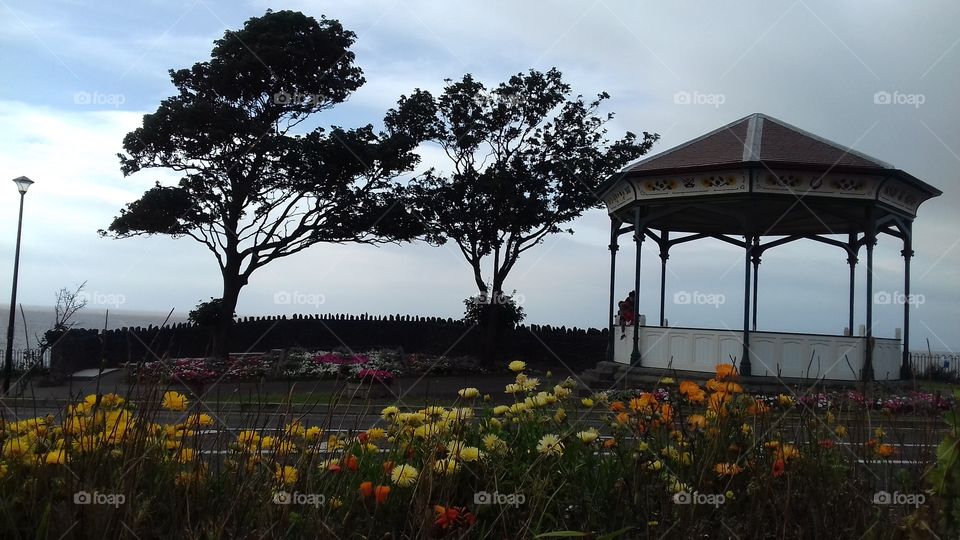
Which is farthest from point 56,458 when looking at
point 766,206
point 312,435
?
point 766,206

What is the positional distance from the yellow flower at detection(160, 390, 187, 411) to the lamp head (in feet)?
63.1

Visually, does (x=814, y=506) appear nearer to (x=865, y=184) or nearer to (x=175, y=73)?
(x=865, y=184)

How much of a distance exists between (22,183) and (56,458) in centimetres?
1964

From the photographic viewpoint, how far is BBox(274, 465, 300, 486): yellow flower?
3.01m

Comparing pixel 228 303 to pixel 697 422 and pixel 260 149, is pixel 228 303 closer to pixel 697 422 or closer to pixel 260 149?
pixel 260 149

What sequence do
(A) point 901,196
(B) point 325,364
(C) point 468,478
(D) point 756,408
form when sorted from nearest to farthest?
(C) point 468,478, (D) point 756,408, (A) point 901,196, (B) point 325,364

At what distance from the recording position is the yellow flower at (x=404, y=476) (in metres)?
3.08

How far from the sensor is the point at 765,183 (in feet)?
58.7

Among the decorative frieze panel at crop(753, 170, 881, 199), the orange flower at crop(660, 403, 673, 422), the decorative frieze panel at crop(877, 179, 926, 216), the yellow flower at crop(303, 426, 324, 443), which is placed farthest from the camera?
the decorative frieze panel at crop(877, 179, 926, 216)

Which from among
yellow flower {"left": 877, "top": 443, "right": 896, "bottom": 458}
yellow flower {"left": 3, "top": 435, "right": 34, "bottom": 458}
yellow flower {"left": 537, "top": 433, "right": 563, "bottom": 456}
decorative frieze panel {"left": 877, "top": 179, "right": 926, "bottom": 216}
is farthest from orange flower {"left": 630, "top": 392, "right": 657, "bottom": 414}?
decorative frieze panel {"left": 877, "top": 179, "right": 926, "bottom": 216}

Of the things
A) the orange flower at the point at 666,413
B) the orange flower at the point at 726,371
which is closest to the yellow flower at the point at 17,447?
the orange flower at the point at 666,413

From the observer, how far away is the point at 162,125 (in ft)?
83.1

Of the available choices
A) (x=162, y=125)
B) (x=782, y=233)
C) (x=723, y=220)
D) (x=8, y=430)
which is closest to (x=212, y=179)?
(x=162, y=125)

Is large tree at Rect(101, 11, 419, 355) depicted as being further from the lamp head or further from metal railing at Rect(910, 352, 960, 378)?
metal railing at Rect(910, 352, 960, 378)
